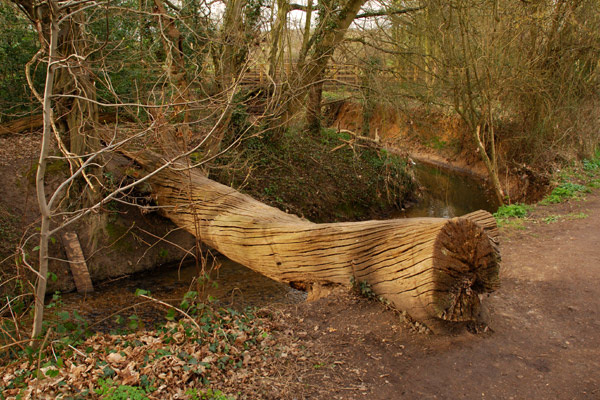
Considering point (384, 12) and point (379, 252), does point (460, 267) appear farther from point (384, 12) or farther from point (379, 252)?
point (384, 12)

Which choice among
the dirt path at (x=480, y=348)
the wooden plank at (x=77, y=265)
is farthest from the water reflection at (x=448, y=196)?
the wooden plank at (x=77, y=265)

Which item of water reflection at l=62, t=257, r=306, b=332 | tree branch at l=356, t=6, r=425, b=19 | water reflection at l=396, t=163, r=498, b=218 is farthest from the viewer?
water reflection at l=396, t=163, r=498, b=218

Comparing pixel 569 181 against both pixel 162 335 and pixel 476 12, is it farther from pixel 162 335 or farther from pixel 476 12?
pixel 162 335

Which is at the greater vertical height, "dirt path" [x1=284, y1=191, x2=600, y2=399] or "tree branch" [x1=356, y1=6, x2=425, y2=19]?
"tree branch" [x1=356, y1=6, x2=425, y2=19]

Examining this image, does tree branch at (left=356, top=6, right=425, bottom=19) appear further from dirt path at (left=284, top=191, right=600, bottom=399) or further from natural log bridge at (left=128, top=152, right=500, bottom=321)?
dirt path at (left=284, top=191, right=600, bottom=399)

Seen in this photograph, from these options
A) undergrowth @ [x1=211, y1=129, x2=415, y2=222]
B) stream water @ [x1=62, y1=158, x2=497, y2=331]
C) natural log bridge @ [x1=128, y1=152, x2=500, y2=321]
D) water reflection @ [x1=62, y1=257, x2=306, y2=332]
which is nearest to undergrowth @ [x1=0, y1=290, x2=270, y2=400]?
natural log bridge @ [x1=128, y1=152, x2=500, y2=321]

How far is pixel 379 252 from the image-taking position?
4.53 meters

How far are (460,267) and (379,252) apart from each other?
81 cm

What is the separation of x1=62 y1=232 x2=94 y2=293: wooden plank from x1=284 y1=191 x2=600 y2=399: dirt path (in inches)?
175

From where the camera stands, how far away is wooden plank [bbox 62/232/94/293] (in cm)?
779

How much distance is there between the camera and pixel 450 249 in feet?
13.0

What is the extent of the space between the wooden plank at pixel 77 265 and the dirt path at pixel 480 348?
4440 millimetres

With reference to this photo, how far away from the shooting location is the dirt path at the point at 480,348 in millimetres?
3680

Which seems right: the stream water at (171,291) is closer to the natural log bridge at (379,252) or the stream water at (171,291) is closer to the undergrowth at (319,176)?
the natural log bridge at (379,252)
